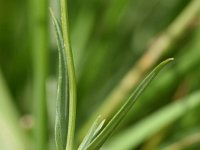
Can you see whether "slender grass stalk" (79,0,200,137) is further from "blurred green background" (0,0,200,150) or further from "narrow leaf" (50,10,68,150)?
"narrow leaf" (50,10,68,150)

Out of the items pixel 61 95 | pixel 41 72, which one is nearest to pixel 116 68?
pixel 41 72

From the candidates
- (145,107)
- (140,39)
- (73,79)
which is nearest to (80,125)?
(145,107)

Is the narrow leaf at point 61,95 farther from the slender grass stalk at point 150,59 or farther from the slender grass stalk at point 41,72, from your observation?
the slender grass stalk at point 150,59

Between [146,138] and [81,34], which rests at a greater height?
[81,34]

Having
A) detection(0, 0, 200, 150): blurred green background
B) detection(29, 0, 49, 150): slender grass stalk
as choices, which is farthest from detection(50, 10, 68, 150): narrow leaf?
detection(0, 0, 200, 150): blurred green background

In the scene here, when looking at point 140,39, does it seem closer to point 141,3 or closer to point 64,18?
point 141,3

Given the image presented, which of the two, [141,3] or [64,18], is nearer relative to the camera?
[64,18]

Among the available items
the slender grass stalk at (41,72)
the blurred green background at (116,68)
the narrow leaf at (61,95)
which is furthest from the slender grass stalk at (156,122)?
the narrow leaf at (61,95)
